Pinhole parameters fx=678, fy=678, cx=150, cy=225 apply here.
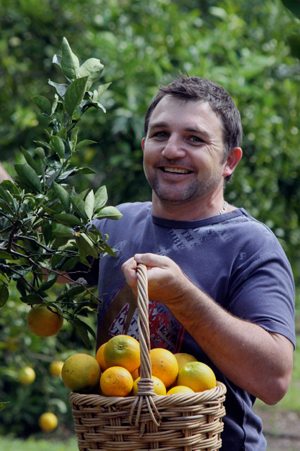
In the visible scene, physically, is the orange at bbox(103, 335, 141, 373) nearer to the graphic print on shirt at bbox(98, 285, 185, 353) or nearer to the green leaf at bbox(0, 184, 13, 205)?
the graphic print on shirt at bbox(98, 285, 185, 353)

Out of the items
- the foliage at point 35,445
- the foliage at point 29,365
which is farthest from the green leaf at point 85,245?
the foliage at point 35,445

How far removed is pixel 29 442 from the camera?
498cm

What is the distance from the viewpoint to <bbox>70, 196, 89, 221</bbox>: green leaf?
1765mm

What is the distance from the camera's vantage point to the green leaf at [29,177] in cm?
185

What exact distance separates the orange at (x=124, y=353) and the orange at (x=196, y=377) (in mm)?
132

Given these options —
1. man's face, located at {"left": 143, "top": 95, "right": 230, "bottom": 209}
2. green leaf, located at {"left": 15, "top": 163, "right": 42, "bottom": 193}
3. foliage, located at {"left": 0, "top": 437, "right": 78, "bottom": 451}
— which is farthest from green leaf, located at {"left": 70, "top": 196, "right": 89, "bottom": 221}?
foliage, located at {"left": 0, "top": 437, "right": 78, "bottom": 451}

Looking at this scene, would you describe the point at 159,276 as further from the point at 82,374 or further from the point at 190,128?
the point at 190,128

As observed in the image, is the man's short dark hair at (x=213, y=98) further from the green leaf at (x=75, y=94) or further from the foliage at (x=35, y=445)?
the foliage at (x=35, y=445)

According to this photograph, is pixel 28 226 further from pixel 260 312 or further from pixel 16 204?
pixel 260 312

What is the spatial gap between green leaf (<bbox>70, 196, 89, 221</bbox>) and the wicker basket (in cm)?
21

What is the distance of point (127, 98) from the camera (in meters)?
4.48

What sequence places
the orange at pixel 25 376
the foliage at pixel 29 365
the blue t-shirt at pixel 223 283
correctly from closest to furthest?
the blue t-shirt at pixel 223 283 < the orange at pixel 25 376 < the foliage at pixel 29 365

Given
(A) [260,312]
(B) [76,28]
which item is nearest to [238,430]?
(A) [260,312]

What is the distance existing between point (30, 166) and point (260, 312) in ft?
2.74
